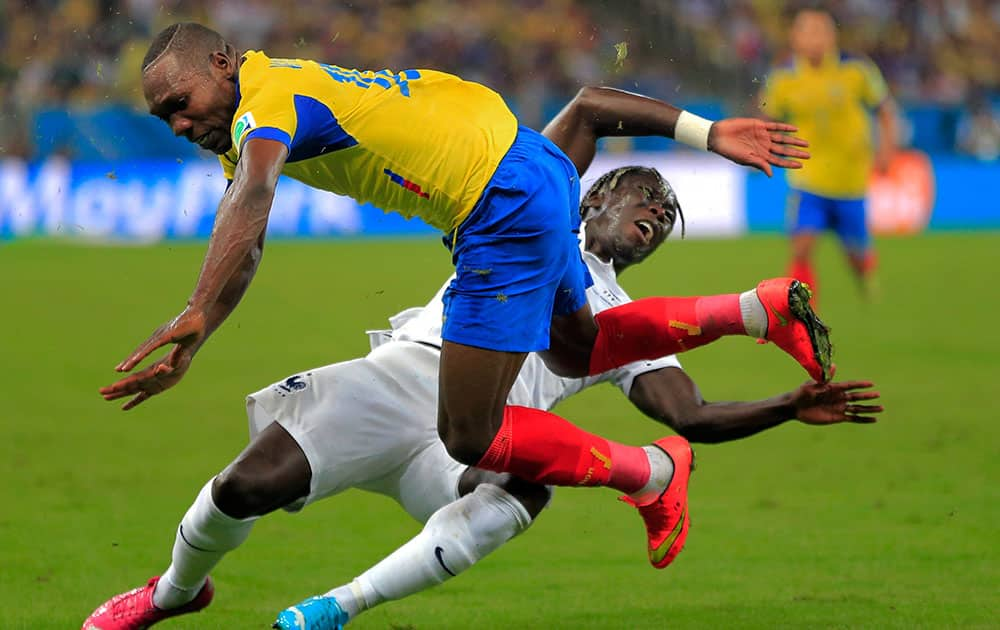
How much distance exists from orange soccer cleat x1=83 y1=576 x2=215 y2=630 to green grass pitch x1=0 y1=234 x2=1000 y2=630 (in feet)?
0.66

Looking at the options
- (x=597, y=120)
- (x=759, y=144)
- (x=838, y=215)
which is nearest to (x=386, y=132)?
(x=597, y=120)

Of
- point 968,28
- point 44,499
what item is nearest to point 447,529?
point 44,499

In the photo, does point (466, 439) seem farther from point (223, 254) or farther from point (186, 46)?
point (186, 46)

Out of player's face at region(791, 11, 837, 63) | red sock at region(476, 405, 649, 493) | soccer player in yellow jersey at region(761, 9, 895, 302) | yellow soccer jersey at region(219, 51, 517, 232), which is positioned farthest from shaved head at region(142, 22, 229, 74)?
player's face at region(791, 11, 837, 63)

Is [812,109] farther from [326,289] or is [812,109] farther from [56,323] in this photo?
[56,323]

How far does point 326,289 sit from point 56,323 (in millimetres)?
3252

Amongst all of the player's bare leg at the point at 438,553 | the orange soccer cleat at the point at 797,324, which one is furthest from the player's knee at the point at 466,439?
the orange soccer cleat at the point at 797,324

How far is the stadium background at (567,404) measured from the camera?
545 centimetres

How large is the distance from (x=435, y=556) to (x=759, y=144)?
5.99ft

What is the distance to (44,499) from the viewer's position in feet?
22.7

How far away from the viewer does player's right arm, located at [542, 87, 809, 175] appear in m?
4.92

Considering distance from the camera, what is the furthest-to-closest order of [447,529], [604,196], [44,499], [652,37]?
1. [652,37]
2. [44,499]
3. [604,196]
4. [447,529]

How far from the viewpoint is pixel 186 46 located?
13.2 feet

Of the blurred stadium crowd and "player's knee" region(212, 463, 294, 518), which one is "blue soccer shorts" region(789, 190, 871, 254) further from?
"player's knee" region(212, 463, 294, 518)
